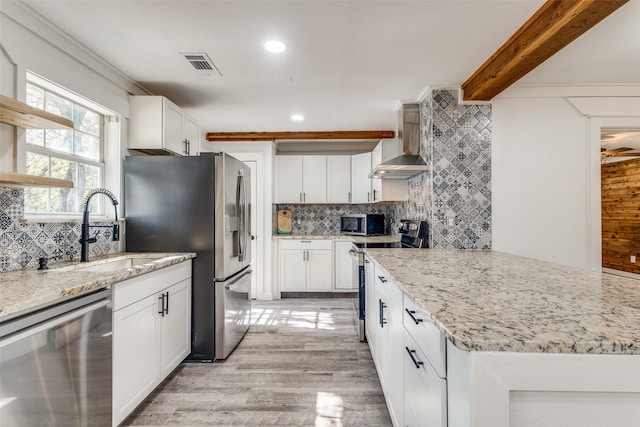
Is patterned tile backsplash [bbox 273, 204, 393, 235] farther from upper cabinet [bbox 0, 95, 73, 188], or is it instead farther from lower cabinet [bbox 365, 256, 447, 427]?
upper cabinet [bbox 0, 95, 73, 188]

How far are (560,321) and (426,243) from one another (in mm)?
2032

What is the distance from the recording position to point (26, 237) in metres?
1.77

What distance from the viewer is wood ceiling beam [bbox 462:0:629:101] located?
153 cm

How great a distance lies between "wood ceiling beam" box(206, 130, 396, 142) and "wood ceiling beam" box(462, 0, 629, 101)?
1833 mm

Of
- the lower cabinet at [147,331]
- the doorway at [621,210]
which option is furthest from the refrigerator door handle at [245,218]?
the doorway at [621,210]

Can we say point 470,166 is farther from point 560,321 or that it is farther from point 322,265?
point 322,265

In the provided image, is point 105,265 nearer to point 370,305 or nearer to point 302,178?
point 370,305

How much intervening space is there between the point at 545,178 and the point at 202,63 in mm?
3123

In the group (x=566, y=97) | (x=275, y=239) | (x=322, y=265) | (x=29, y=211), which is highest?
(x=566, y=97)

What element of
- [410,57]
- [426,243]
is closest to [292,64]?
[410,57]

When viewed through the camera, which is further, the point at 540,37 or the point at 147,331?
the point at 147,331

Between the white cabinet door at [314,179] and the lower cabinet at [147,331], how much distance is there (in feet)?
8.16

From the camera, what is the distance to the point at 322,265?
454 cm

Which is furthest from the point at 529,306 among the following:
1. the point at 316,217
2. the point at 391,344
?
the point at 316,217
